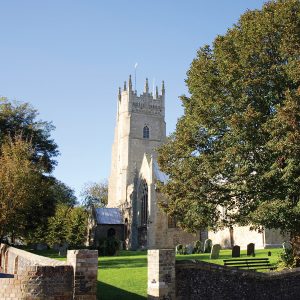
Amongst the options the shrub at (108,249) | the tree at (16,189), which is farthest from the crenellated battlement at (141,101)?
the tree at (16,189)

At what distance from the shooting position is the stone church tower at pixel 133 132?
74.7 meters

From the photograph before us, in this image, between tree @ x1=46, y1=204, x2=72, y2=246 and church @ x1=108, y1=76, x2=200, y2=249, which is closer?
tree @ x1=46, y1=204, x2=72, y2=246

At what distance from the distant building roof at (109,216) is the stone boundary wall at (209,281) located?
45230mm

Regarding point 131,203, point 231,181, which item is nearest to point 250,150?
A: point 231,181

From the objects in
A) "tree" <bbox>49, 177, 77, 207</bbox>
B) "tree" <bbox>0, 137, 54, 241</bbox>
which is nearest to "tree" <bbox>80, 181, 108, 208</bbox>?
"tree" <bbox>49, 177, 77, 207</bbox>

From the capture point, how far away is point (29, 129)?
38.5m

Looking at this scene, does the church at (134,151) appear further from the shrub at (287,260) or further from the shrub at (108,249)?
the shrub at (287,260)

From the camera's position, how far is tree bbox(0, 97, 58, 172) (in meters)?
37.9

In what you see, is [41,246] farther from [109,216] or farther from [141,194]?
[141,194]

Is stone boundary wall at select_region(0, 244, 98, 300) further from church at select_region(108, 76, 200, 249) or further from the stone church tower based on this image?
the stone church tower

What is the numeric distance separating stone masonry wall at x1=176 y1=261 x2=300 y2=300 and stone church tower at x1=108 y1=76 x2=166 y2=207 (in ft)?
195

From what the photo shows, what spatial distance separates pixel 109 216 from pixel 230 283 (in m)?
47.5

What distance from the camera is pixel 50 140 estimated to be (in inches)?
1607

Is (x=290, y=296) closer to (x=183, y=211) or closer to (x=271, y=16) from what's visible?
(x=183, y=211)
